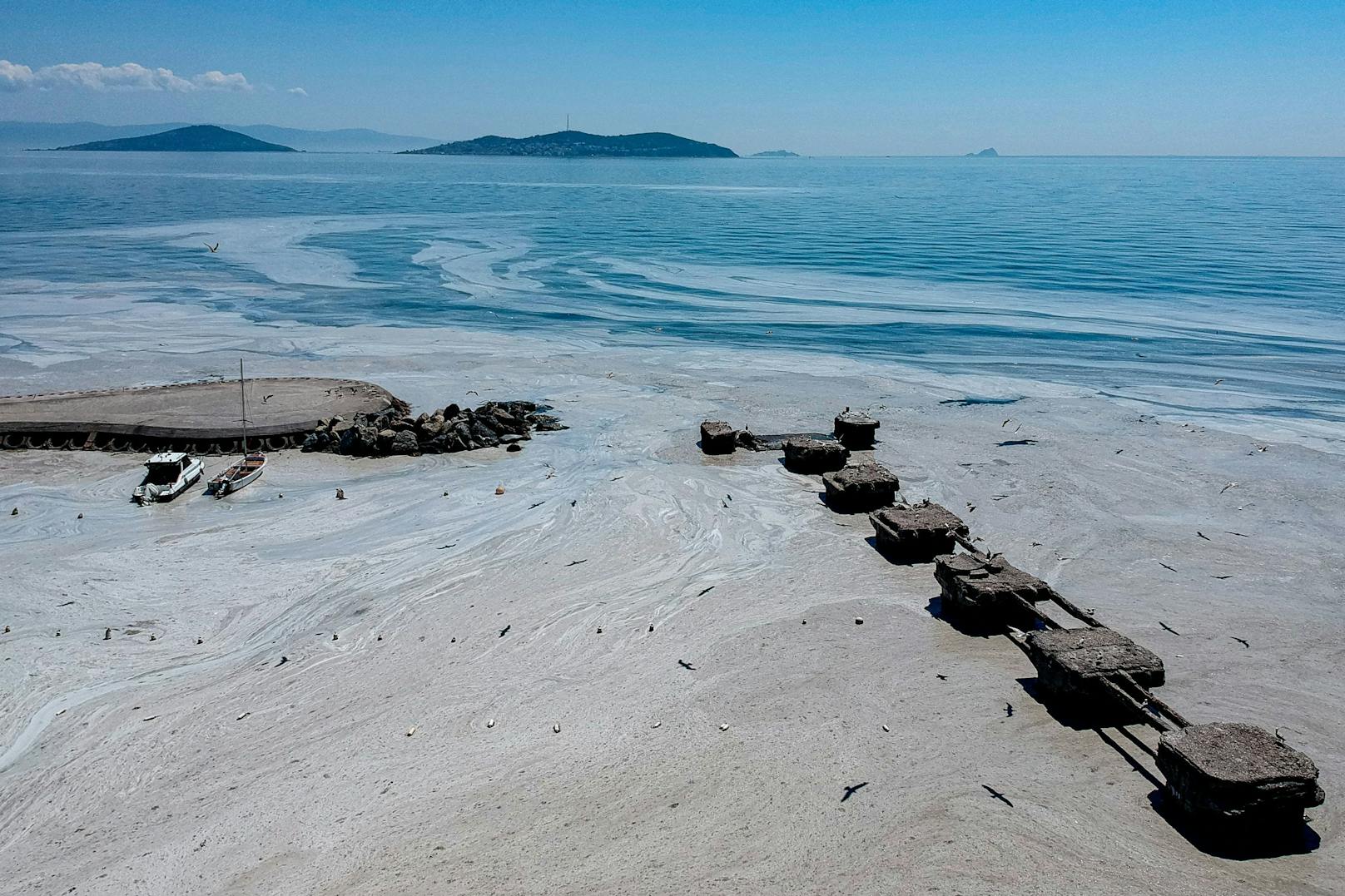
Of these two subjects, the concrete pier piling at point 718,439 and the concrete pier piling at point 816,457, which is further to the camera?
the concrete pier piling at point 718,439

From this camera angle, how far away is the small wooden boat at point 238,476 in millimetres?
16844

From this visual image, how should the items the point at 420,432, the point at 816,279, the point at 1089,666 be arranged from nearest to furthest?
the point at 1089,666
the point at 420,432
the point at 816,279

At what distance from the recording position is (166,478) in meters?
16.8

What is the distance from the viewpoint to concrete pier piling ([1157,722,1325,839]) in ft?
25.9

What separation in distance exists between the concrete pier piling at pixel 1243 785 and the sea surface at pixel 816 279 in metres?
15.3

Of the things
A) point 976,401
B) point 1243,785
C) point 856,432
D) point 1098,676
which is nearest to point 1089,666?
point 1098,676

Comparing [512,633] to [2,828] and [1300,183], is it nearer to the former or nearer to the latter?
[2,828]

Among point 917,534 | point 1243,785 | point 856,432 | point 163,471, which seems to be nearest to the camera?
point 1243,785

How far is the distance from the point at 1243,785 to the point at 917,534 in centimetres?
655

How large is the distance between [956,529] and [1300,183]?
514ft

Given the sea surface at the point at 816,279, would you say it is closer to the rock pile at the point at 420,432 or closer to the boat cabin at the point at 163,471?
the rock pile at the point at 420,432

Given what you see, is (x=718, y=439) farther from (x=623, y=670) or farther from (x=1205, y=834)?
(x=1205, y=834)

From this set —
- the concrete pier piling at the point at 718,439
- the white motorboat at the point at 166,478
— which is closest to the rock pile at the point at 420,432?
the white motorboat at the point at 166,478

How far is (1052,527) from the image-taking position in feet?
51.2
